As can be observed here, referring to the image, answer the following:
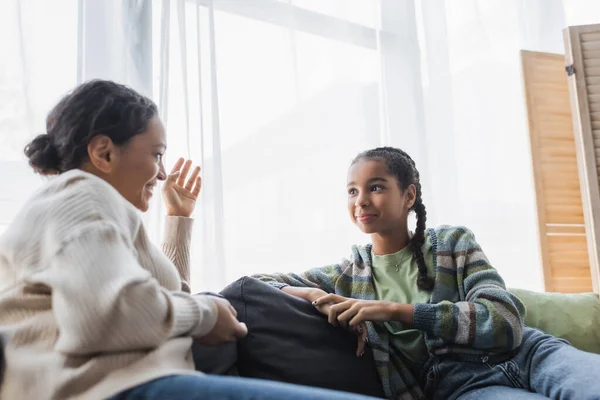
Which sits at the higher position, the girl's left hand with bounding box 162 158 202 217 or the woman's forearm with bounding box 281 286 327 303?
the girl's left hand with bounding box 162 158 202 217

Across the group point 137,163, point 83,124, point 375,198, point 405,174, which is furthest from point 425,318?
point 83,124

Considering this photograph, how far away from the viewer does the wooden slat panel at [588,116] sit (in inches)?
87.7

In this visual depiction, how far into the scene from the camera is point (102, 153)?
1059 mm

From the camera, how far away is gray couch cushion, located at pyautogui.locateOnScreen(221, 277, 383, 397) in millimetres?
1226

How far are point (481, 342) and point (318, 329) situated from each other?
368 millimetres

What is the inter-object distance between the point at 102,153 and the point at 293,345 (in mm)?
570

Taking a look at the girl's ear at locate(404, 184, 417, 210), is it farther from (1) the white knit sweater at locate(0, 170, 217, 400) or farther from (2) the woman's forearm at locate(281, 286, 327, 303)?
(1) the white knit sweater at locate(0, 170, 217, 400)

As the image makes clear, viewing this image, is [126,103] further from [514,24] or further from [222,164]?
[514,24]

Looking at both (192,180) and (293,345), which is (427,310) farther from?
(192,180)

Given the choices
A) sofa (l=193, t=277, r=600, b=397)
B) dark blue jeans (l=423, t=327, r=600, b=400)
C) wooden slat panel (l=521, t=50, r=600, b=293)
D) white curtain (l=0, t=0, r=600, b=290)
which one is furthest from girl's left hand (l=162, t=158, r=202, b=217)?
wooden slat panel (l=521, t=50, r=600, b=293)

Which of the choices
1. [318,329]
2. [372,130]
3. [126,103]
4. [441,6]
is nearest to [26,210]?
[126,103]

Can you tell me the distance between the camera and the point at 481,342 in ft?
4.19

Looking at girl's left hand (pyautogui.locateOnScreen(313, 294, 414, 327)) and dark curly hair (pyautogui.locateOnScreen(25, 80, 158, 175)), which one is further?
girl's left hand (pyautogui.locateOnScreen(313, 294, 414, 327))

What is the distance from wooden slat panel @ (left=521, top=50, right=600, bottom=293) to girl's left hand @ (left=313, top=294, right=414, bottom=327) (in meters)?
1.29
